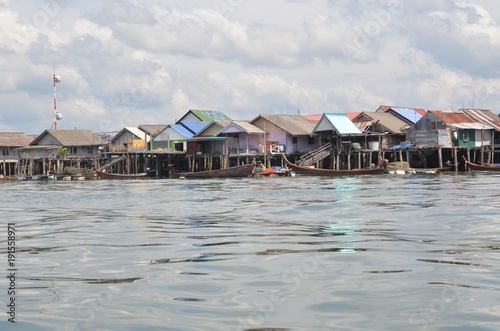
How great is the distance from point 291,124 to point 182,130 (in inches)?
374

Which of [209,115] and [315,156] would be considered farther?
[209,115]

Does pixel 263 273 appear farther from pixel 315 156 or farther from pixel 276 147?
pixel 276 147

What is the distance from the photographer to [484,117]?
177 feet

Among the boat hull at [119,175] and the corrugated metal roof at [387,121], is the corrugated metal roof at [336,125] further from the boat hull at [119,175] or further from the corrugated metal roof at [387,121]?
the boat hull at [119,175]

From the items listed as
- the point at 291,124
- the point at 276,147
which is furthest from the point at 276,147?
the point at 291,124

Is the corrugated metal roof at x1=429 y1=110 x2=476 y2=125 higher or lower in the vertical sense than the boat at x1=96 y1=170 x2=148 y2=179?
higher

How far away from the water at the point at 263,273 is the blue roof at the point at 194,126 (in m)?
42.6

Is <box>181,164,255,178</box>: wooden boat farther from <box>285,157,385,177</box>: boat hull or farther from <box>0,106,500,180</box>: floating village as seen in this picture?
<box>285,157,385,177</box>: boat hull

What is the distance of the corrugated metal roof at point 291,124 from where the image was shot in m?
53.5

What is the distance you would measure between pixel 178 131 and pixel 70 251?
1860 inches

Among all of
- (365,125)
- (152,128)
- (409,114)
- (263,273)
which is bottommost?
(263,273)

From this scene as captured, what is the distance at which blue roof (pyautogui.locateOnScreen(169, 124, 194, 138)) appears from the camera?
57213 millimetres

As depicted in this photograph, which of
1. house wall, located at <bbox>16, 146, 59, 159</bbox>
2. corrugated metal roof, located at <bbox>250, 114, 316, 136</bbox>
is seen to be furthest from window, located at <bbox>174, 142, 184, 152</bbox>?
house wall, located at <bbox>16, 146, 59, 159</bbox>

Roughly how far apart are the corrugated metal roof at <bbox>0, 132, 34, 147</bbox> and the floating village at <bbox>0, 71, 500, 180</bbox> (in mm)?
1717
